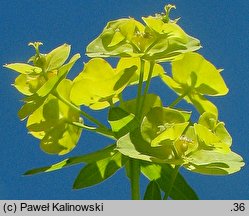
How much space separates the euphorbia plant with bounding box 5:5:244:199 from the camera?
1133 millimetres

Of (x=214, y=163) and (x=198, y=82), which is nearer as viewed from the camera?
(x=214, y=163)

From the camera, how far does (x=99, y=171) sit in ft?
4.12

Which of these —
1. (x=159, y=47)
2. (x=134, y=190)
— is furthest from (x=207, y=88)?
(x=134, y=190)

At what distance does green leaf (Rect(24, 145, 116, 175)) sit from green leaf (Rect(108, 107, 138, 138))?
1.9 inches

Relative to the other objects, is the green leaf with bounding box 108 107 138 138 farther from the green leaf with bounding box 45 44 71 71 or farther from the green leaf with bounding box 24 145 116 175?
the green leaf with bounding box 45 44 71 71

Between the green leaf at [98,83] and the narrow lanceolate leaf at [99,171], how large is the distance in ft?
0.42

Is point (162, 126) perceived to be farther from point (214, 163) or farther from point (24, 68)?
point (24, 68)

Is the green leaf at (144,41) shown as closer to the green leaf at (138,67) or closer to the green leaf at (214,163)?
the green leaf at (138,67)

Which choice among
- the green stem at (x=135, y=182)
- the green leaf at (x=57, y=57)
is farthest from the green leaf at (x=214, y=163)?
the green leaf at (x=57, y=57)

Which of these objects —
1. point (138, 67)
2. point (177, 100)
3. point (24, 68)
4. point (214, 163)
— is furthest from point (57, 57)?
point (214, 163)

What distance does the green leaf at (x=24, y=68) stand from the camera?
1.23 metres

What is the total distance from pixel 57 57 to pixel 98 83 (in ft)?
0.37

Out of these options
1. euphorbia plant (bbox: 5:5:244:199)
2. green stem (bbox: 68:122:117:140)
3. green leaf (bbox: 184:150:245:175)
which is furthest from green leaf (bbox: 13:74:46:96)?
green leaf (bbox: 184:150:245:175)
